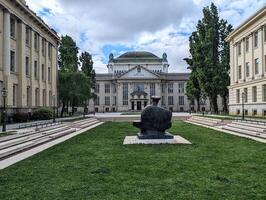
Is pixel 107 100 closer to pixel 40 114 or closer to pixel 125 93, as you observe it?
pixel 125 93

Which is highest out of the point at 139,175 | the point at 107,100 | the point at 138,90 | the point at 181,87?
the point at 181,87

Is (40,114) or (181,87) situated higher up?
(181,87)

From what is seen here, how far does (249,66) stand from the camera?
48531 mm

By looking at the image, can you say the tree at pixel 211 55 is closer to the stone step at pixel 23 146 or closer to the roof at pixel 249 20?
the roof at pixel 249 20

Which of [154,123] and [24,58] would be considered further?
[24,58]

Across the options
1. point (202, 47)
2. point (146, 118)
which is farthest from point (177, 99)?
point (146, 118)

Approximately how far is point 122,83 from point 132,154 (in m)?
104

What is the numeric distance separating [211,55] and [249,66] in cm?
656

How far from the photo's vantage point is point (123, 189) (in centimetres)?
761

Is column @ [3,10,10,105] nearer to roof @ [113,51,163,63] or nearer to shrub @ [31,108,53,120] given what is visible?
shrub @ [31,108,53,120]

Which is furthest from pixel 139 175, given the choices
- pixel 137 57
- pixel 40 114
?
pixel 137 57

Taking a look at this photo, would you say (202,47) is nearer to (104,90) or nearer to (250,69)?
(250,69)

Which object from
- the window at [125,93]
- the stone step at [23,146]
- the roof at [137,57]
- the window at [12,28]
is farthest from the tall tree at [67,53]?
the roof at [137,57]

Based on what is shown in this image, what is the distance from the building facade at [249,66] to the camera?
141 ft
